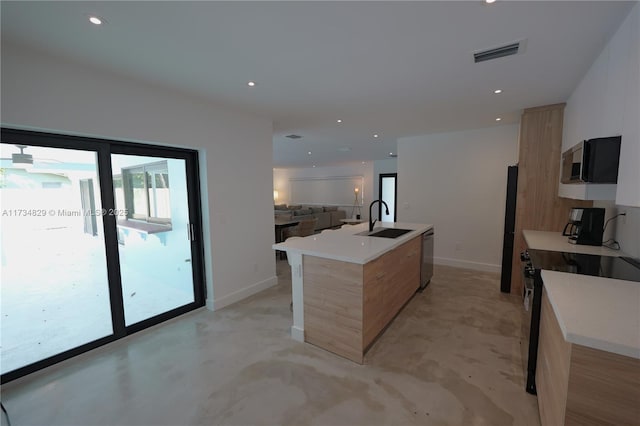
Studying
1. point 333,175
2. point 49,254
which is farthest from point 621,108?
point 333,175

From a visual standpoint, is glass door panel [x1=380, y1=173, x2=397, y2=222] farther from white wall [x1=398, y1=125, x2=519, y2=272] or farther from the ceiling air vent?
the ceiling air vent

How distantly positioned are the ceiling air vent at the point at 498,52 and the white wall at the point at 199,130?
2.73m

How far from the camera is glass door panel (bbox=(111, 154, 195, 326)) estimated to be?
8.94 ft

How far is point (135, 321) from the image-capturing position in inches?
110

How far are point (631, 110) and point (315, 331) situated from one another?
8.82 feet

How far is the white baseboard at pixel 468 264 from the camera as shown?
457cm

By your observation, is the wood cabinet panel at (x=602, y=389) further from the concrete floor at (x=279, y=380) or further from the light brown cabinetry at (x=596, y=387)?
the concrete floor at (x=279, y=380)

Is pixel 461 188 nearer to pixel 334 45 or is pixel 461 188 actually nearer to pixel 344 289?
pixel 344 289

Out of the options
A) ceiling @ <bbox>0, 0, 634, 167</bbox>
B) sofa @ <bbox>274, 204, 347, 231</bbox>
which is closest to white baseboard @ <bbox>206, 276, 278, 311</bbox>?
ceiling @ <bbox>0, 0, 634, 167</bbox>

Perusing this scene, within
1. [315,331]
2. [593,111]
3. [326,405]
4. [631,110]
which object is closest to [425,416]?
[326,405]

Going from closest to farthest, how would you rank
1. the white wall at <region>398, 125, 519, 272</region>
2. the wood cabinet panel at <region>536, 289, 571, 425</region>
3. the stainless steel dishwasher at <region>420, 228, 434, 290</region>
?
1. the wood cabinet panel at <region>536, 289, 571, 425</region>
2. the stainless steel dishwasher at <region>420, 228, 434, 290</region>
3. the white wall at <region>398, 125, 519, 272</region>

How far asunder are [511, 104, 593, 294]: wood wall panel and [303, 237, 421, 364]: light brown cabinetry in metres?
2.14

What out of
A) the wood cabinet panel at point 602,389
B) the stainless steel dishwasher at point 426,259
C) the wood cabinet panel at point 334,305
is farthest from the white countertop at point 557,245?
the wood cabinet panel at point 334,305

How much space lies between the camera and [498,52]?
2.00 metres
